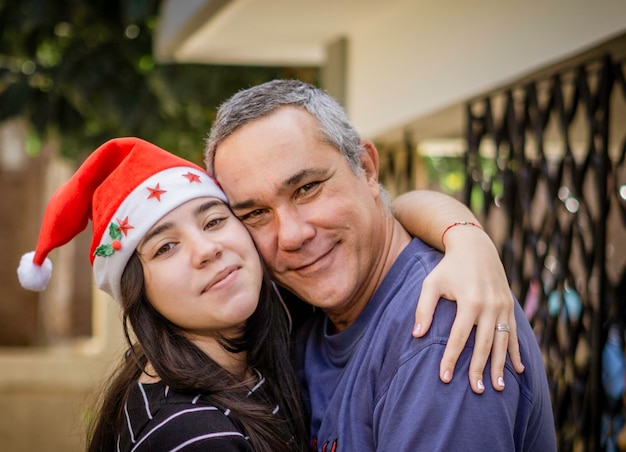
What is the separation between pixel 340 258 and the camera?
2369 mm

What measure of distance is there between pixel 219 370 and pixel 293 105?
78cm

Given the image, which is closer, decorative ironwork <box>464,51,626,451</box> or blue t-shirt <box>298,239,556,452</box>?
blue t-shirt <box>298,239,556,452</box>

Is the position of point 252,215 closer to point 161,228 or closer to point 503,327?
point 161,228

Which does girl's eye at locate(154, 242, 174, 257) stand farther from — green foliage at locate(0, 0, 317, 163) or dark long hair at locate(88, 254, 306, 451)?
green foliage at locate(0, 0, 317, 163)

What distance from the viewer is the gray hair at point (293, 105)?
2.35 metres

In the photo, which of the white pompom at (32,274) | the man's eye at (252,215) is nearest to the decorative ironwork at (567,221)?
the man's eye at (252,215)

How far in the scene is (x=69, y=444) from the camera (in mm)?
8484

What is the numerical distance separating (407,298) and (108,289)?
36.1 inches

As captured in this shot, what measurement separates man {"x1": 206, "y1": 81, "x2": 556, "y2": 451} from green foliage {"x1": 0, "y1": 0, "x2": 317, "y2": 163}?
13.5ft

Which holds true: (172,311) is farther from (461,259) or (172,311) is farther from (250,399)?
(461,259)

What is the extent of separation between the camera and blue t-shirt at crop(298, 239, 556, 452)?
1.85 metres

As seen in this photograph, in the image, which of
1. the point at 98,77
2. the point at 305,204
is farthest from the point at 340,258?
the point at 98,77

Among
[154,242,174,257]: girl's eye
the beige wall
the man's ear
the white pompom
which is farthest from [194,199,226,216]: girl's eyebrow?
the beige wall

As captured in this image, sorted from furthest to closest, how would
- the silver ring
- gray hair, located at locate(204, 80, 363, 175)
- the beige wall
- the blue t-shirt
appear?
the beige wall, gray hair, located at locate(204, 80, 363, 175), the silver ring, the blue t-shirt
